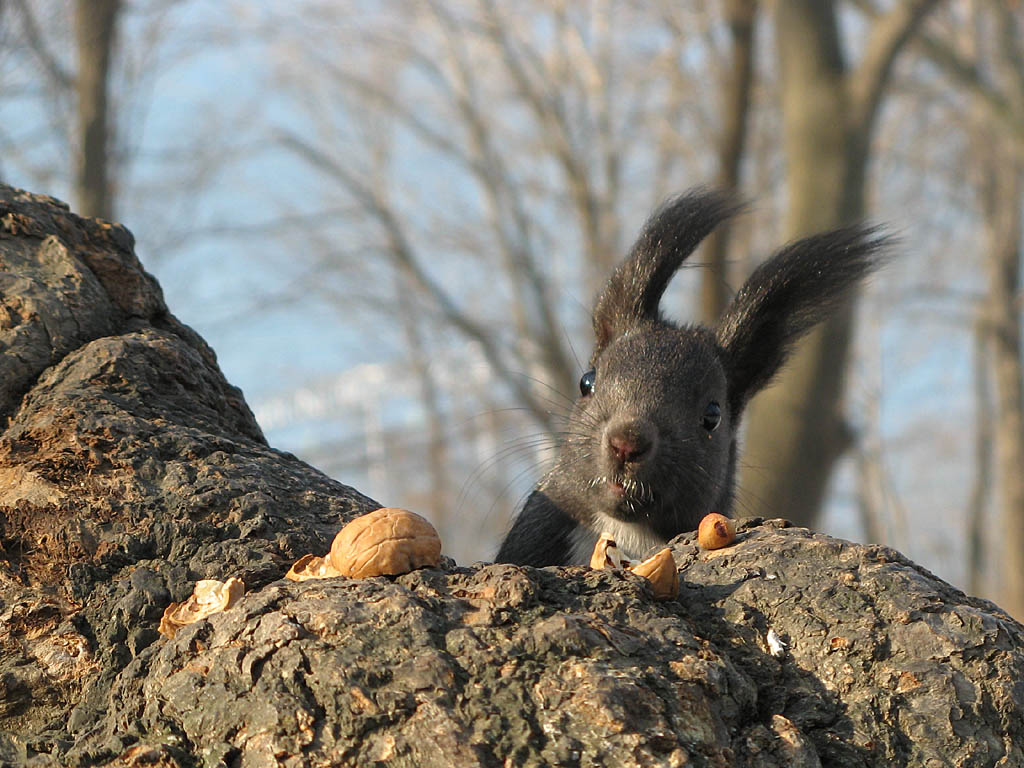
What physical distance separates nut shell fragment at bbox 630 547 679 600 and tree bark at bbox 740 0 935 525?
4.95 metres

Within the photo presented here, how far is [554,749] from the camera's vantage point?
Answer: 1.44 metres

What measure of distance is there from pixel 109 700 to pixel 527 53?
13.2m

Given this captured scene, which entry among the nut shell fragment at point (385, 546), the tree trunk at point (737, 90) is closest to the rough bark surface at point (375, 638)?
the nut shell fragment at point (385, 546)

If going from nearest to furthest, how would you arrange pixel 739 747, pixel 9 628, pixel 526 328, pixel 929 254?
1. pixel 739 747
2. pixel 9 628
3. pixel 526 328
4. pixel 929 254

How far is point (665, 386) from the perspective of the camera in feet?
10.2

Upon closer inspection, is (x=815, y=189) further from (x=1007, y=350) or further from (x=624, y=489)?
(x=1007, y=350)

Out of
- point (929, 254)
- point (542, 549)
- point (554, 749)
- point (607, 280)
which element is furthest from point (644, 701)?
point (929, 254)

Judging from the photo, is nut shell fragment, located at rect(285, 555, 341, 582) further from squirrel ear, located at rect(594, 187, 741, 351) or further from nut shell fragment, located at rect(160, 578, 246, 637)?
squirrel ear, located at rect(594, 187, 741, 351)

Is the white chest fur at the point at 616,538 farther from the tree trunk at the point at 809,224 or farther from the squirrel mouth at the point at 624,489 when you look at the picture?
the tree trunk at the point at 809,224

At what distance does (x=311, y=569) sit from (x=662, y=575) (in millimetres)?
572

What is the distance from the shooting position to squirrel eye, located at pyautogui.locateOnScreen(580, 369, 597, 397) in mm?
3334

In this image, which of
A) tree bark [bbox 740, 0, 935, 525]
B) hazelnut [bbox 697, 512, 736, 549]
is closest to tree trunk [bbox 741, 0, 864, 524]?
tree bark [bbox 740, 0, 935, 525]

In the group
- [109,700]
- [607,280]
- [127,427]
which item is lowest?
[109,700]

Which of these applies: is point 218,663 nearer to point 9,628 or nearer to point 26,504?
point 9,628
